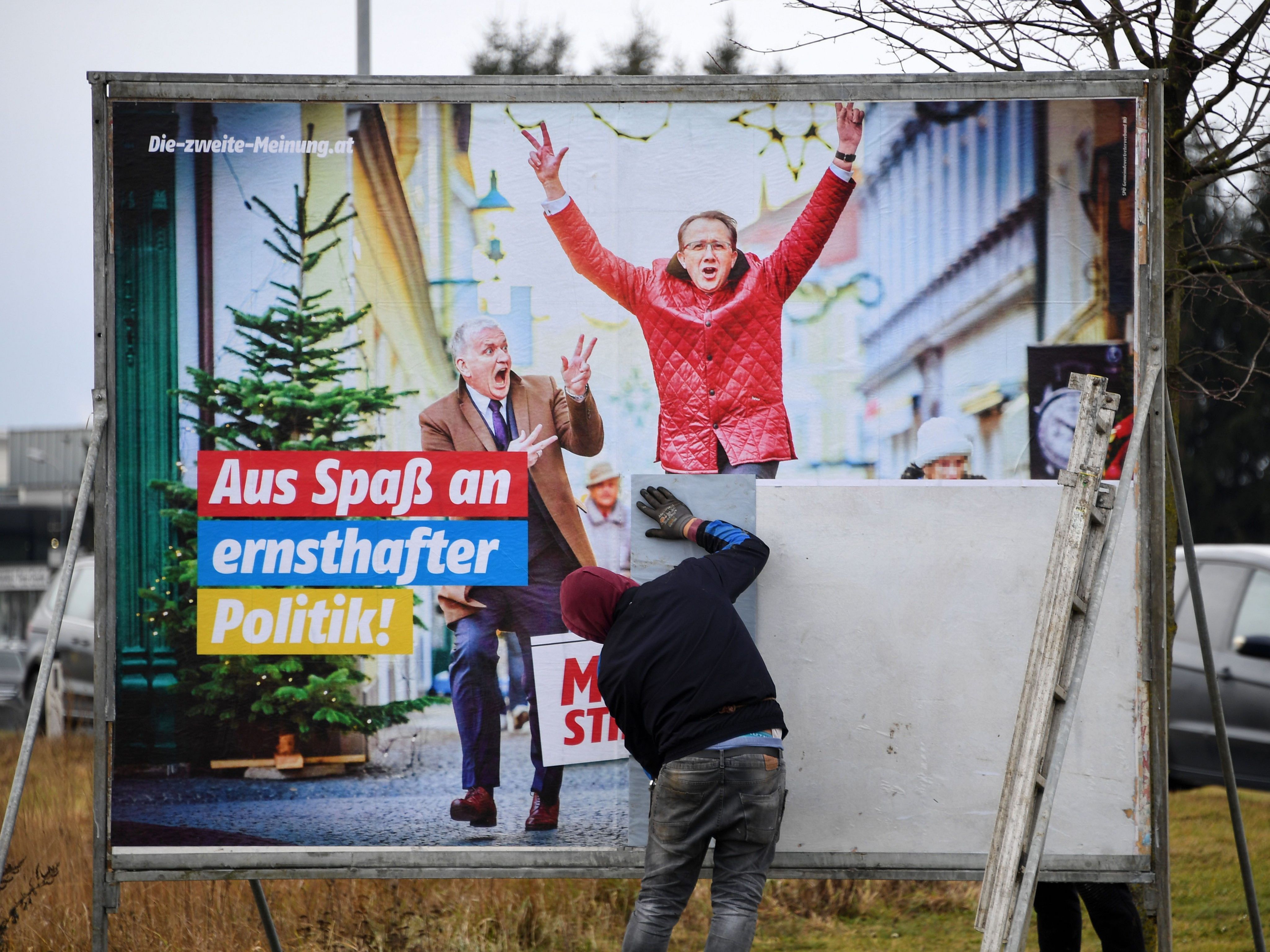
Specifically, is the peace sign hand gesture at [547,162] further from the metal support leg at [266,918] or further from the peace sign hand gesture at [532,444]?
the metal support leg at [266,918]

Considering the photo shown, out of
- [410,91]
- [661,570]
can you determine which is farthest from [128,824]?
[410,91]

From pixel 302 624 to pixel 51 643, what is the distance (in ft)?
2.74

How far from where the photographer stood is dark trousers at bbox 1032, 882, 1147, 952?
4.29 m

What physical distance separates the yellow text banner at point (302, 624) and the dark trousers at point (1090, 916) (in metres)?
2.64

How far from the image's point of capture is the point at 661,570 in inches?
167

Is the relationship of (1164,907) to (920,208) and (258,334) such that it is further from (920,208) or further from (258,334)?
(258,334)

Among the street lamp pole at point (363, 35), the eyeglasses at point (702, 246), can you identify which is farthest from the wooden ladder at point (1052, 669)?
the street lamp pole at point (363, 35)

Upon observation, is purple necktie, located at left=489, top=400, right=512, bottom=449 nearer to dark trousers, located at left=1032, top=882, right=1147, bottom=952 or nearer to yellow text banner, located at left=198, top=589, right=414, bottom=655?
yellow text banner, located at left=198, top=589, right=414, bottom=655

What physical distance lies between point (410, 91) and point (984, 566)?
276 centimetres

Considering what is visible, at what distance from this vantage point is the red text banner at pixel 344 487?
427 centimetres

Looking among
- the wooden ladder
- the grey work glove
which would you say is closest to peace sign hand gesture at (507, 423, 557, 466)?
the grey work glove

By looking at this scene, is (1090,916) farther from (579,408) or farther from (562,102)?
(562,102)

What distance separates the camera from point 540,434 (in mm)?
4297

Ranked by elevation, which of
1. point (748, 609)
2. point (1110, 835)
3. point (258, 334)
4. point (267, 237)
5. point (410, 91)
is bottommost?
point (1110, 835)
